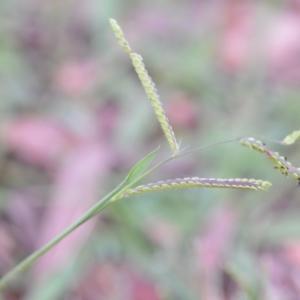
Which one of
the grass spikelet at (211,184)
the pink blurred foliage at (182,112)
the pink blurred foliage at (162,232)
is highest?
the pink blurred foliage at (182,112)

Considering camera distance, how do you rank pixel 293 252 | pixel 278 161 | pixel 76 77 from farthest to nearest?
1. pixel 76 77
2. pixel 293 252
3. pixel 278 161

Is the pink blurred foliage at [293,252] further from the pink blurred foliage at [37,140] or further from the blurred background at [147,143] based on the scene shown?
the pink blurred foliage at [37,140]

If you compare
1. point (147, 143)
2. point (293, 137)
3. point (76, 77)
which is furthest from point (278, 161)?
point (76, 77)

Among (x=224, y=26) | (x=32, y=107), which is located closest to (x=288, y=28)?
(x=224, y=26)

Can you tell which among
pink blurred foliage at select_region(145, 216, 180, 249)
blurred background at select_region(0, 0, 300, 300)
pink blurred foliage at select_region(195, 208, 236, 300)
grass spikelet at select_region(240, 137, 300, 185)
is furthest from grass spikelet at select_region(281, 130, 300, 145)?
pink blurred foliage at select_region(145, 216, 180, 249)

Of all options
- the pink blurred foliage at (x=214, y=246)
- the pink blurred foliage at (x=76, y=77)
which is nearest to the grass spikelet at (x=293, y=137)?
the pink blurred foliage at (x=214, y=246)

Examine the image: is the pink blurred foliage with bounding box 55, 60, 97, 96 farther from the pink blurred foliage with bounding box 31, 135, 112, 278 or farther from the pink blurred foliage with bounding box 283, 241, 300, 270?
the pink blurred foliage with bounding box 283, 241, 300, 270

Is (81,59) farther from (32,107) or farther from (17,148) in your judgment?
(17,148)

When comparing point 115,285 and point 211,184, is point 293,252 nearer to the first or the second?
point 115,285
